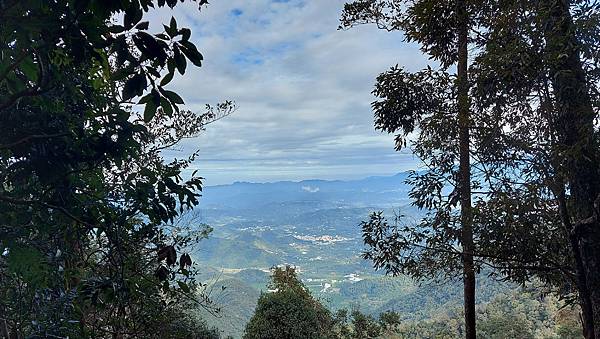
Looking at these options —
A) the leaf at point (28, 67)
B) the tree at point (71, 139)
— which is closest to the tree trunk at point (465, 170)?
the tree at point (71, 139)

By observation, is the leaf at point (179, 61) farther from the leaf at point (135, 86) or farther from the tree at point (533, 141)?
the tree at point (533, 141)

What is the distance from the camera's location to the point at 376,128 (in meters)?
4.23

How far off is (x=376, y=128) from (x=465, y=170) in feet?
3.40

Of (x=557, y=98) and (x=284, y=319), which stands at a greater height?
(x=557, y=98)

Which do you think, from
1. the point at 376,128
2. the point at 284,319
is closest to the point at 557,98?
the point at 376,128

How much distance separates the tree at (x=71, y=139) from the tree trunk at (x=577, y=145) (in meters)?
2.08

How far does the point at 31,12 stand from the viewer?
3.06 feet

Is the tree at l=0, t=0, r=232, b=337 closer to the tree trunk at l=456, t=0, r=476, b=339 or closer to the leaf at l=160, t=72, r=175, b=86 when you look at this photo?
the leaf at l=160, t=72, r=175, b=86

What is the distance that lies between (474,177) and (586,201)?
107 cm

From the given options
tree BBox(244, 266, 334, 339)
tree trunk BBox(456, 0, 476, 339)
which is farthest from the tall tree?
tree BBox(244, 266, 334, 339)

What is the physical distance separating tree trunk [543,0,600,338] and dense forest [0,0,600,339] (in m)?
0.01

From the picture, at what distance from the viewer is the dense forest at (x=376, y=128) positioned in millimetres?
1023

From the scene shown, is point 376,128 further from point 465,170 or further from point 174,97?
point 174,97

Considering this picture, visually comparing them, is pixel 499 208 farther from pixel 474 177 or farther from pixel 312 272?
pixel 312 272
